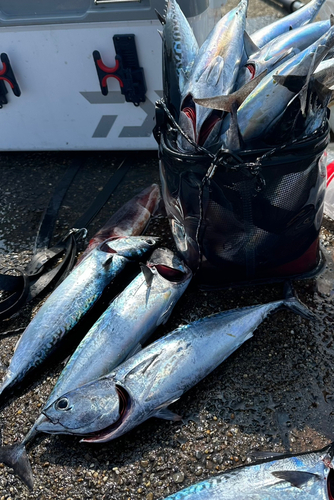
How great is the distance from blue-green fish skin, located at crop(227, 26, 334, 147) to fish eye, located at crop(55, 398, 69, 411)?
1406 mm

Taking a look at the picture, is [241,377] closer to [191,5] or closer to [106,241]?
[106,241]

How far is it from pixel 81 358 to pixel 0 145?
2.53m

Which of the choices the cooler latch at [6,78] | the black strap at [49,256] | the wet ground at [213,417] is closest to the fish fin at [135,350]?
the wet ground at [213,417]

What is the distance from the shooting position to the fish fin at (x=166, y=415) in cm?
199

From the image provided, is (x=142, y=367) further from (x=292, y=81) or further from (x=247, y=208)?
(x=292, y=81)

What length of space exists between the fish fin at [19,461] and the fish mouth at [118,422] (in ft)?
0.91

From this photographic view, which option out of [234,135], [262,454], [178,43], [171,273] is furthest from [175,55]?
[262,454]

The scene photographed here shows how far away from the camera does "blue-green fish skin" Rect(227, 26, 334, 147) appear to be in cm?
188

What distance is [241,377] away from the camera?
2.19 meters

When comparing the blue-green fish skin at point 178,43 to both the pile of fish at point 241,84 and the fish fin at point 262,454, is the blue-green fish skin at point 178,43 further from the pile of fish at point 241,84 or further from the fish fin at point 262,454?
the fish fin at point 262,454

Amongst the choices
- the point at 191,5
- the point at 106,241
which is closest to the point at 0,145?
the point at 106,241

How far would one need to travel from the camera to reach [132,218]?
304 cm

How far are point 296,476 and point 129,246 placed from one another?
1.57 meters

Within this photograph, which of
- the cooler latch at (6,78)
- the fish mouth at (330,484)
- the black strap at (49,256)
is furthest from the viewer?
the cooler latch at (6,78)
